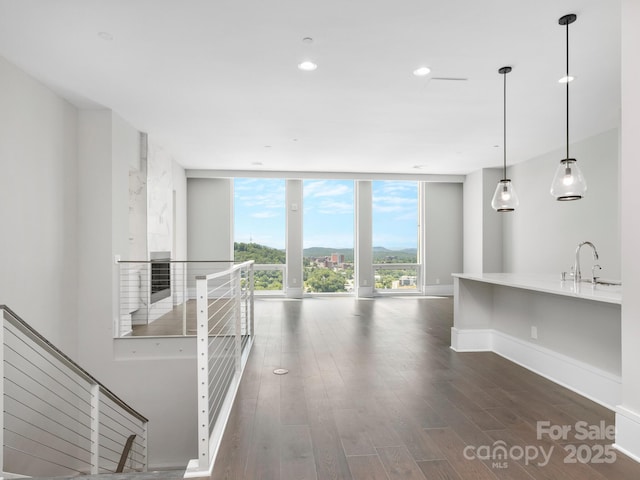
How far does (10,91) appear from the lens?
3.33 m

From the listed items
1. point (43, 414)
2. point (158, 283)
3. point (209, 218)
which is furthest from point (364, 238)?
point (43, 414)

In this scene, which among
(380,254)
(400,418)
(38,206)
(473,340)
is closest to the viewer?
(400,418)

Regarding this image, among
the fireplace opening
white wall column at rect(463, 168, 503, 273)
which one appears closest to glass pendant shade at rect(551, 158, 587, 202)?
the fireplace opening

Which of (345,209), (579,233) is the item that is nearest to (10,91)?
(345,209)

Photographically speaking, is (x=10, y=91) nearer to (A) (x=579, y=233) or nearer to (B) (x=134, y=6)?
(B) (x=134, y=6)

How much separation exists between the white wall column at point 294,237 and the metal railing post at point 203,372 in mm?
6524

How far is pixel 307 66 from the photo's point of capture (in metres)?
3.30

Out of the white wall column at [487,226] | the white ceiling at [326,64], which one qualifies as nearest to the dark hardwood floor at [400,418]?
the white ceiling at [326,64]

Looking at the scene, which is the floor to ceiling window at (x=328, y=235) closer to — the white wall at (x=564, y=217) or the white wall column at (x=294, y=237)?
the white wall column at (x=294, y=237)

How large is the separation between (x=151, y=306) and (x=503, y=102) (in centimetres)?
529

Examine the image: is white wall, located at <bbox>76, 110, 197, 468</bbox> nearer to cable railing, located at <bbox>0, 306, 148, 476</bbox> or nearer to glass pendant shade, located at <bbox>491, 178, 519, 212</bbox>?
cable railing, located at <bbox>0, 306, 148, 476</bbox>

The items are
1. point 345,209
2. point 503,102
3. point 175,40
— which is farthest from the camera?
point 345,209

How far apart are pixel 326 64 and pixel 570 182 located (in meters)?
2.15

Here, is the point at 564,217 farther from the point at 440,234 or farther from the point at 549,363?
the point at 549,363
